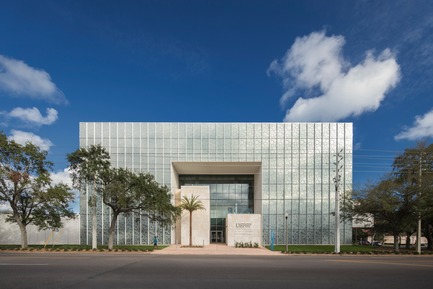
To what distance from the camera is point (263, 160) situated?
41.2 meters

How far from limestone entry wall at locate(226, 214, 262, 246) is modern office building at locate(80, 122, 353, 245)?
2.16 metres

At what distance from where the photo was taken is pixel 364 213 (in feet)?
101

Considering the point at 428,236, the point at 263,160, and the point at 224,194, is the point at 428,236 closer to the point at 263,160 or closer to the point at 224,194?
the point at 263,160

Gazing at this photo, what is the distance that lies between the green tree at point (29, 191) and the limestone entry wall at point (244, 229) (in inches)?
791

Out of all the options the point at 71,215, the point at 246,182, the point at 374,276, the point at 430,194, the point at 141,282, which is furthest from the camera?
the point at 246,182

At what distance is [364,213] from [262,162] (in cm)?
1506

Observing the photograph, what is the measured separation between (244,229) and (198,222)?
7.08 m

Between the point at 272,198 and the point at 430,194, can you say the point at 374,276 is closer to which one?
the point at 430,194

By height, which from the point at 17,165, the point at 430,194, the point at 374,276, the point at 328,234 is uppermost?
the point at 17,165

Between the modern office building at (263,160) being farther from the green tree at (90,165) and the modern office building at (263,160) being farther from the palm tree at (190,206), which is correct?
the green tree at (90,165)

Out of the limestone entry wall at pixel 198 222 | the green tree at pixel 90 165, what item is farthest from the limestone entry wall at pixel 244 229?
the green tree at pixel 90 165

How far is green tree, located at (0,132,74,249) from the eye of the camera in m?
27.9

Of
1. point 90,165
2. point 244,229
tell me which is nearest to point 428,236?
point 244,229

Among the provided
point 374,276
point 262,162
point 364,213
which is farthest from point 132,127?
point 374,276
